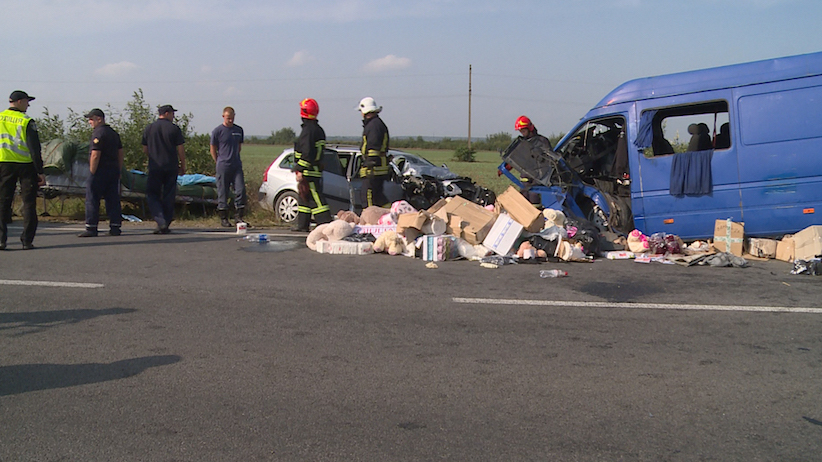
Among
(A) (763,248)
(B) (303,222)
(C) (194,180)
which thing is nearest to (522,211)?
(A) (763,248)

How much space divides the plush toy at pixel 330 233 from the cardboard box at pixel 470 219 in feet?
4.83

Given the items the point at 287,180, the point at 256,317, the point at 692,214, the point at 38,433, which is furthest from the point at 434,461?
the point at 287,180

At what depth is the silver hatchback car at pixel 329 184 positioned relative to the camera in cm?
1288

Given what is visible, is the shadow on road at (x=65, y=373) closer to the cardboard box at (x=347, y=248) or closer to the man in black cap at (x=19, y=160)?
the cardboard box at (x=347, y=248)

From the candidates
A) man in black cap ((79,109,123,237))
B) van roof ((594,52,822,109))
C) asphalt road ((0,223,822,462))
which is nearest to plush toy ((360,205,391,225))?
asphalt road ((0,223,822,462))

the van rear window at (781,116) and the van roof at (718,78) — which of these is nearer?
the van rear window at (781,116)

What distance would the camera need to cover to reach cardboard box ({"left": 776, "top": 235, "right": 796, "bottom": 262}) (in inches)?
334

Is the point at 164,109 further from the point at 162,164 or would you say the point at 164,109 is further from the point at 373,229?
the point at 373,229

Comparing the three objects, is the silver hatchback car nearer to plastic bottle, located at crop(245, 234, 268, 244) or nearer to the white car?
the white car

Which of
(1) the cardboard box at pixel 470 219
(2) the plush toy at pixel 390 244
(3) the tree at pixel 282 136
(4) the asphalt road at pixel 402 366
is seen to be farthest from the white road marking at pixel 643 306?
(3) the tree at pixel 282 136

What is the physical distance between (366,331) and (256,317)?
104 centimetres

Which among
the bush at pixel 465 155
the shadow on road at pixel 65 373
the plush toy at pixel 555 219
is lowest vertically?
the shadow on road at pixel 65 373

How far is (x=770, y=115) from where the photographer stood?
28.5 feet

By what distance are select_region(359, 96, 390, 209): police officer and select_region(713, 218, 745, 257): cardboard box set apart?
518 centimetres
